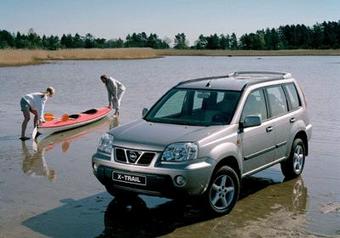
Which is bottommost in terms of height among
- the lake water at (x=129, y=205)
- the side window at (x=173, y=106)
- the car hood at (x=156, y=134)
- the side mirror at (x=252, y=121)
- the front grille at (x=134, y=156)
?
the lake water at (x=129, y=205)

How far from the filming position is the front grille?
7.01m

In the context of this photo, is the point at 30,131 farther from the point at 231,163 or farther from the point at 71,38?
the point at 71,38

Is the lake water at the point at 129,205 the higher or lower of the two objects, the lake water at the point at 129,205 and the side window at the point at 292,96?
the lower

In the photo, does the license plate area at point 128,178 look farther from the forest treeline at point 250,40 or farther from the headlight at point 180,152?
the forest treeline at point 250,40

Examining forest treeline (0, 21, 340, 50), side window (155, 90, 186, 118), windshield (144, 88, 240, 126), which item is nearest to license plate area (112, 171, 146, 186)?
windshield (144, 88, 240, 126)

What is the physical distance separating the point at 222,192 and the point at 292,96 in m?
3.14

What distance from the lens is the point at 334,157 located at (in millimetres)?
11500

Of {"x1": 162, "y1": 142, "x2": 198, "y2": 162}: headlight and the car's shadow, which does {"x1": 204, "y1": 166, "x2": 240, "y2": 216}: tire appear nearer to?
the car's shadow

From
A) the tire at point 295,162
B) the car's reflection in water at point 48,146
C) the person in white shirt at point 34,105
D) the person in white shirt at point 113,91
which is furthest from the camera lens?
the person in white shirt at point 113,91

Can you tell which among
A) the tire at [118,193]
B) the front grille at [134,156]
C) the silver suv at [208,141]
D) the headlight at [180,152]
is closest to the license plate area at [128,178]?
the silver suv at [208,141]

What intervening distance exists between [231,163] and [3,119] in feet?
41.2

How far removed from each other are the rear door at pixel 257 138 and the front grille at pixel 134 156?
1.60 m

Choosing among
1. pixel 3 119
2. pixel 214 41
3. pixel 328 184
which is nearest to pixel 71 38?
pixel 214 41

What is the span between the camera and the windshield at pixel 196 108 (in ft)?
26.1
